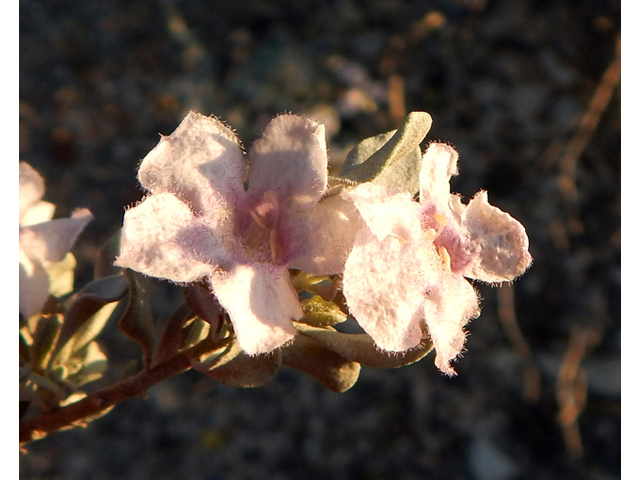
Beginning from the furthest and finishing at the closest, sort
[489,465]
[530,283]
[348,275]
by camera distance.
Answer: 1. [530,283]
2. [489,465]
3. [348,275]

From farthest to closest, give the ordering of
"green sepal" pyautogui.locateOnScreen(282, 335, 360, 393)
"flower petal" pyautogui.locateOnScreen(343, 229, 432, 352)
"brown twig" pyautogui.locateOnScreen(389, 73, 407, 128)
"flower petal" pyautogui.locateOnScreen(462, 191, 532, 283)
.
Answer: "brown twig" pyautogui.locateOnScreen(389, 73, 407, 128) < "green sepal" pyautogui.locateOnScreen(282, 335, 360, 393) < "flower petal" pyautogui.locateOnScreen(462, 191, 532, 283) < "flower petal" pyautogui.locateOnScreen(343, 229, 432, 352)

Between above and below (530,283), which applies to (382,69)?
above

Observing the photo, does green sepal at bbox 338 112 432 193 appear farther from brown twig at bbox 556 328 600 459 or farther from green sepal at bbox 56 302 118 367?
brown twig at bbox 556 328 600 459

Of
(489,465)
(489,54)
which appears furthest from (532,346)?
(489,54)

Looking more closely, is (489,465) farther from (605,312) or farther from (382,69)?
(382,69)

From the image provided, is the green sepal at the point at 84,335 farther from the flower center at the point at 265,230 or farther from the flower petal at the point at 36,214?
the flower center at the point at 265,230

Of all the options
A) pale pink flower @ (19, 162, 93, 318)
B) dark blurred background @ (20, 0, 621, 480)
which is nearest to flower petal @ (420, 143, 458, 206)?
pale pink flower @ (19, 162, 93, 318)
